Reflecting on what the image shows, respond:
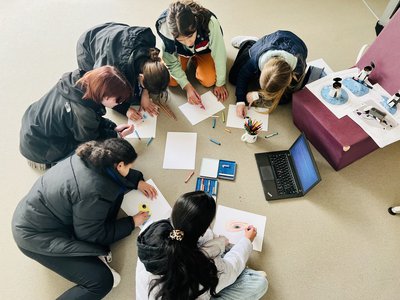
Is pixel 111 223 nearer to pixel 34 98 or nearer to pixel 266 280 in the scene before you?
pixel 266 280

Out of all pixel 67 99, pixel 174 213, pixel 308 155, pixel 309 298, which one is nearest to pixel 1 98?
pixel 67 99

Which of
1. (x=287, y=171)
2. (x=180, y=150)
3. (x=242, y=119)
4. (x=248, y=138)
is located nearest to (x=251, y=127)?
(x=248, y=138)

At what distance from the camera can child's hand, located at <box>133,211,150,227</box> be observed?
177 cm

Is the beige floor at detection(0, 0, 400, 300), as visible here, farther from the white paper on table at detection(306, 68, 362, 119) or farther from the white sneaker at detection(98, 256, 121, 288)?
the white paper on table at detection(306, 68, 362, 119)

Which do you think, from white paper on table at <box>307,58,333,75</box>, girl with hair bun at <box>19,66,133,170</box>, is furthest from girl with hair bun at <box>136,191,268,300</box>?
white paper on table at <box>307,58,333,75</box>

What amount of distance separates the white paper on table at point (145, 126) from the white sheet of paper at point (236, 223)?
729mm

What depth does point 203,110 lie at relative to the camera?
2.26m

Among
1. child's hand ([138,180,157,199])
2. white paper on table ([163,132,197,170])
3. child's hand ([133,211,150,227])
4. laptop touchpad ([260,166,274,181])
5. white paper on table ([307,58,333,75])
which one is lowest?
child's hand ([133,211,150,227])

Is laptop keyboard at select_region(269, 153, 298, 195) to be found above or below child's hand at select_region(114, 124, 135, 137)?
above

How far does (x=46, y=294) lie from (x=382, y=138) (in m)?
2.04

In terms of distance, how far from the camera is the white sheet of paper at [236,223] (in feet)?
5.75

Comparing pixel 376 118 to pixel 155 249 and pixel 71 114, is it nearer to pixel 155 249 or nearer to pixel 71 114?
pixel 155 249

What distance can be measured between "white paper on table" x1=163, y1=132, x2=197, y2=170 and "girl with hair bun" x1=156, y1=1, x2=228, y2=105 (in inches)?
11.8

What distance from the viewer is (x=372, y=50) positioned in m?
1.91
